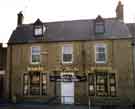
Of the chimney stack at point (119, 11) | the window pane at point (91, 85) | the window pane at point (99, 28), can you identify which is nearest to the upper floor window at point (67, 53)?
the window pane at point (91, 85)

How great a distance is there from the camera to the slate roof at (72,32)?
22.3 meters

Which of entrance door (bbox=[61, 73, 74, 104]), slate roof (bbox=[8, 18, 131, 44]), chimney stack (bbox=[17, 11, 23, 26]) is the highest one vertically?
chimney stack (bbox=[17, 11, 23, 26])

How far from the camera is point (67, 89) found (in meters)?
22.1

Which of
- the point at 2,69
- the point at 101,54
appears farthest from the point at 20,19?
the point at 101,54

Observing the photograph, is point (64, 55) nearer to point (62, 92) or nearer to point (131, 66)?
point (62, 92)

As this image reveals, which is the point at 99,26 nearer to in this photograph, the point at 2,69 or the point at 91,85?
the point at 91,85

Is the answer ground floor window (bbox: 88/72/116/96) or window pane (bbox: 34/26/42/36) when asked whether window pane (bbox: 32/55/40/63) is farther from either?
ground floor window (bbox: 88/72/116/96)

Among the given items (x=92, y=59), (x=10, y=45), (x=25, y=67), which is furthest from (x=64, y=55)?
(x=10, y=45)

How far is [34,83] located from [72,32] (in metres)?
6.43

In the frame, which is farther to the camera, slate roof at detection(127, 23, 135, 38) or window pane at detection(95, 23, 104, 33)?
slate roof at detection(127, 23, 135, 38)

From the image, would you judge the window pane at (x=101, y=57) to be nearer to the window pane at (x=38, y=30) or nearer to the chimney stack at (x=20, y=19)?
the window pane at (x=38, y=30)

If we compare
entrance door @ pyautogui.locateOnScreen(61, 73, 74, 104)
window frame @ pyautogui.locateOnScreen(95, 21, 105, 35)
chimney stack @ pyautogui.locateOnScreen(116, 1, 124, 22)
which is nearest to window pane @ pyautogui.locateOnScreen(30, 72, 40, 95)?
entrance door @ pyautogui.locateOnScreen(61, 73, 74, 104)

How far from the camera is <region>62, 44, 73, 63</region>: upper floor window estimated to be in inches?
887

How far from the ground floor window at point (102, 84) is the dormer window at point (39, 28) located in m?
6.83
